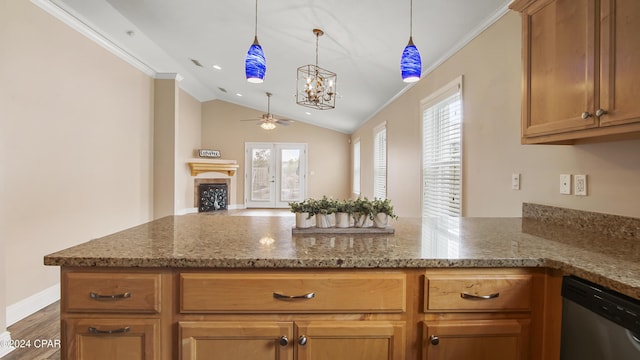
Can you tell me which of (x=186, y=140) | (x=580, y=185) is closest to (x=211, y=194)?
(x=186, y=140)

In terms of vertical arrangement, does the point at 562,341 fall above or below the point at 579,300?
below

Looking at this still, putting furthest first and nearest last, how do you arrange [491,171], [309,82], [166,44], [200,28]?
[166,44] → [200,28] → [309,82] → [491,171]

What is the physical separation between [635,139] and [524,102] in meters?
0.51

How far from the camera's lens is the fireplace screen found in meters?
7.98

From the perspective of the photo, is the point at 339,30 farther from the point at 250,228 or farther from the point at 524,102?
the point at 250,228

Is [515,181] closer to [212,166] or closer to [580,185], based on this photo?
[580,185]

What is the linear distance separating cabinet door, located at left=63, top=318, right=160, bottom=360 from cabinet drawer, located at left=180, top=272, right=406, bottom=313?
0.53 ft

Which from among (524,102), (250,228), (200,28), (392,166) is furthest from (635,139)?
(200,28)

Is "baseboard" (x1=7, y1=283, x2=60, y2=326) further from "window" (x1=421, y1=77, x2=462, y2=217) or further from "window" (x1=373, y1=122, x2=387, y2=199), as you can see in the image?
"window" (x1=373, y1=122, x2=387, y2=199)

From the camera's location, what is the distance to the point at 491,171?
8.12ft

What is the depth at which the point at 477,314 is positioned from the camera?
1141 millimetres

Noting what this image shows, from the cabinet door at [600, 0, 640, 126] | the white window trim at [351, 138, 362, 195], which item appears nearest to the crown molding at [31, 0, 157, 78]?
the cabinet door at [600, 0, 640, 126]

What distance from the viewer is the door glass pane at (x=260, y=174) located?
9.55 metres

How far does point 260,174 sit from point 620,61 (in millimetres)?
8944
